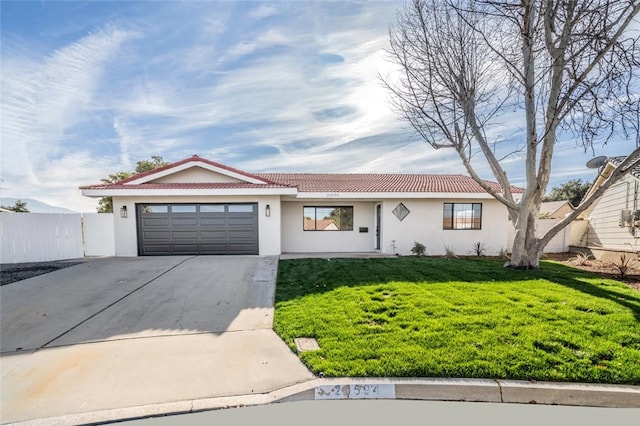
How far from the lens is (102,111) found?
11.4 m

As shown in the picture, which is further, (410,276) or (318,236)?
(318,236)

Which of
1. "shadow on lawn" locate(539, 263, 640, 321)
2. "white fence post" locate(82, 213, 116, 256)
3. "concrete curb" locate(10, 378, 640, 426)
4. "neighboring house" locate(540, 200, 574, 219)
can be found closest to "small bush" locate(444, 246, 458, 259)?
"shadow on lawn" locate(539, 263, 640, 321)

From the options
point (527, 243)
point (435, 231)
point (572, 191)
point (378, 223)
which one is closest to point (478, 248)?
point (435, 231)

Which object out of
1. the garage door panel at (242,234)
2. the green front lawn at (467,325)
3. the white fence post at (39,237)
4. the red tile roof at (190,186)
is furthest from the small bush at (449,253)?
the white fence post at (39,237)

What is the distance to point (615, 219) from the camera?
12164 millimetres

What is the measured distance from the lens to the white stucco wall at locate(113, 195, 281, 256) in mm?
→ 11547

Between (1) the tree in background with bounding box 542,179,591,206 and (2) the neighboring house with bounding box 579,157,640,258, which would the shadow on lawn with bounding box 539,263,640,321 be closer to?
(2) the neighboring house with bounding box 579,157,640,258

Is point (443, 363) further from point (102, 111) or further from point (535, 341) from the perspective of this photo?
point (102, 111)

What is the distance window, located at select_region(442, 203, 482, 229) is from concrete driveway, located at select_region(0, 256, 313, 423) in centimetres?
897

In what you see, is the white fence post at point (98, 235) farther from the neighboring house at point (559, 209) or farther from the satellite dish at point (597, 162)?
the neighboring house at point (559, 209)

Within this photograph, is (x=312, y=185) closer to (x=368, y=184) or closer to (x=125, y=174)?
(x=368, y=184)

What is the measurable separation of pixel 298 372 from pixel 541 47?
33.7 ft

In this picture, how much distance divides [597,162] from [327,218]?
46.8 ft

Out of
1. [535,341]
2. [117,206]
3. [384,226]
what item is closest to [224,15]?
[117,206]
